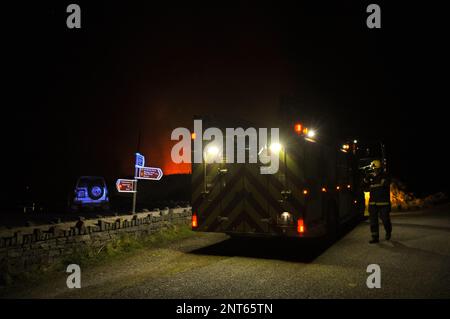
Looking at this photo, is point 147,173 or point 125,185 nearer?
point 125,185

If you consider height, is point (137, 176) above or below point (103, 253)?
above

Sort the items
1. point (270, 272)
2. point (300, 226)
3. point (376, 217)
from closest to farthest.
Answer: point (270, 272), point (300, 226), point (376, 217)

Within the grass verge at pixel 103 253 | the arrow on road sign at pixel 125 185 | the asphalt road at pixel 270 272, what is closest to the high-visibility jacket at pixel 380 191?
the asphalt road at pixel 270 272

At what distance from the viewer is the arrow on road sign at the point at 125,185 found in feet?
31.5

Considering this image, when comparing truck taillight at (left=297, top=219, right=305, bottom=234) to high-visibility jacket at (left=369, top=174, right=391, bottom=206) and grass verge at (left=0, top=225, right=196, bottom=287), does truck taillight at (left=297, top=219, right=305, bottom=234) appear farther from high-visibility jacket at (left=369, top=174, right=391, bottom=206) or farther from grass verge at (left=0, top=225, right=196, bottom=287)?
grass verge at (left=0, top=225, right=196, bottom=287)

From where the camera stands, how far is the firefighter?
9.27m

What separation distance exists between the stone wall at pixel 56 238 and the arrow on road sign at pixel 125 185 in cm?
77

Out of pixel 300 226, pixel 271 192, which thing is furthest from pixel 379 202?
pixel 271 192

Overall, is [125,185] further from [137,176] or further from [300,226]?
[300,226]

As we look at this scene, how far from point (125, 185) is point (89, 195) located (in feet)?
18.9

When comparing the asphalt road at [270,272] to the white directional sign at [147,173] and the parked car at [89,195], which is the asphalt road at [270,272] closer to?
the white directional sign at [147,173]

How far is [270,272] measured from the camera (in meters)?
6.39
